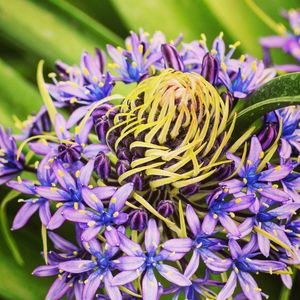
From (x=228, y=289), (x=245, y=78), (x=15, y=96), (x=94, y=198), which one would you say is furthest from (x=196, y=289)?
(x=15, y=96)

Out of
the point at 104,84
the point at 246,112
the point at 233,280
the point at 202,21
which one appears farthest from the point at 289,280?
the point at 202,21

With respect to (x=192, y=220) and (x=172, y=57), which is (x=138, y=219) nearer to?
(x=192, y=220)

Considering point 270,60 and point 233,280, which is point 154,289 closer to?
point 233,280

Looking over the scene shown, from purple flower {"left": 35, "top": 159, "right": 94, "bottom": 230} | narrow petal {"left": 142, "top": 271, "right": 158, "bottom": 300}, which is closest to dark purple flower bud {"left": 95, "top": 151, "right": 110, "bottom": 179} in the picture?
purple flower {"left": 35, "top": 159, "right": 94, "bottom": 230}

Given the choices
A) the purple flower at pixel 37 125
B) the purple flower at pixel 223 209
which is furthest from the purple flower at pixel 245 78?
the purple flower at pixel 37 125

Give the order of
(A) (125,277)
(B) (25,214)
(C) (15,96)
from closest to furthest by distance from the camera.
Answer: (A) (125,277) < (B) (25,214) < (C) (15,96)

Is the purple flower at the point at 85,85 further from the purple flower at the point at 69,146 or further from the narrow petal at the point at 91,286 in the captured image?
the narrow petal at the point at 91,286

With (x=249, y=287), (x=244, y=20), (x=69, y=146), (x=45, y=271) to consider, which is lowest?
(x=249, y=287)

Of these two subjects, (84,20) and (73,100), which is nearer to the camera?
(73,100)
